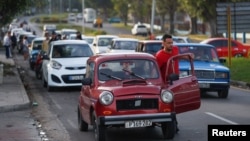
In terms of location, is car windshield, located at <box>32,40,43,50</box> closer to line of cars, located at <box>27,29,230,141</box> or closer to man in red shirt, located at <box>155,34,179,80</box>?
line of cars, located at <box>27,29,230,141</box>

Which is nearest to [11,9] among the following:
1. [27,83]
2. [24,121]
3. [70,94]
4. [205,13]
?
[27,83]

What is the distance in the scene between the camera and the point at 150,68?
12.6m

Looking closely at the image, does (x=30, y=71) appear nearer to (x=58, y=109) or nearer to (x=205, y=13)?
(x=58, y=109)

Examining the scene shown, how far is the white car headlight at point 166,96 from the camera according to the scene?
38.0 feet

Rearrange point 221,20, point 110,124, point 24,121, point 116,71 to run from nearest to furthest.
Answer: point 110,124 → point 116,71 → point 24,121 → point 221,20

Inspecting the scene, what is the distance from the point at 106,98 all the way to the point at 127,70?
1.18 meters

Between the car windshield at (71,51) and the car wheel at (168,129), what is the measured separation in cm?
1155

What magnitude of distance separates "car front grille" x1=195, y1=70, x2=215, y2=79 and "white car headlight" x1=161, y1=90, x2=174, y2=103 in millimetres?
8114

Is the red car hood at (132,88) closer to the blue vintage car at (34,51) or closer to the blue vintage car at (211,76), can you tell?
the blue vintage car at (211,76)

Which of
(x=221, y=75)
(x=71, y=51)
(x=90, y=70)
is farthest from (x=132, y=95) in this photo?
(x=71, y=51)

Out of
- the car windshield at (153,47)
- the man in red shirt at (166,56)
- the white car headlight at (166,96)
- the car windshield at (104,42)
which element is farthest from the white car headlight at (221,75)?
the car windshield at (104,42)

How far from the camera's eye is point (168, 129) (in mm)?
12023

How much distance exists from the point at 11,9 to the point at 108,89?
54.5 ft

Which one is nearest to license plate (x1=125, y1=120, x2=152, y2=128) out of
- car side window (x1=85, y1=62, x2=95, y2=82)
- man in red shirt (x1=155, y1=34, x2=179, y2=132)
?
car side window (x1=85, y1=62, x2=95, y2=82)
